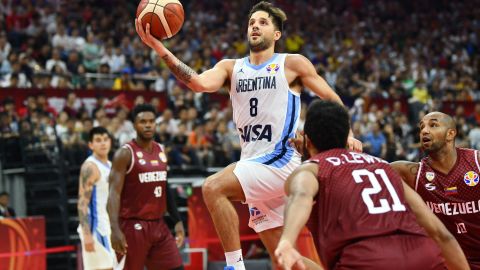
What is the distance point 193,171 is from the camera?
15.7 m

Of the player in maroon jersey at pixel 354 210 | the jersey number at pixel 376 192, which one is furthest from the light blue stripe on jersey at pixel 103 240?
the jersey number at pixel 376 192

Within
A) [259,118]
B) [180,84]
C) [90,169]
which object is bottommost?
[90,169]

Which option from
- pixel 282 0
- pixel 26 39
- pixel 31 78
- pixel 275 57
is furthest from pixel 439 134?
pixel 282 0

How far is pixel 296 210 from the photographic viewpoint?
4.33 m

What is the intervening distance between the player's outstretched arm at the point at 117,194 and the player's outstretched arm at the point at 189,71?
203cm

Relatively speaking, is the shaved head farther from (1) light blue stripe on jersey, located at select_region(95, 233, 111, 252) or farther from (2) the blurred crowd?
(2) the blurred crowd

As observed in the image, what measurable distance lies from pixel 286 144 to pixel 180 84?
12.4 metres

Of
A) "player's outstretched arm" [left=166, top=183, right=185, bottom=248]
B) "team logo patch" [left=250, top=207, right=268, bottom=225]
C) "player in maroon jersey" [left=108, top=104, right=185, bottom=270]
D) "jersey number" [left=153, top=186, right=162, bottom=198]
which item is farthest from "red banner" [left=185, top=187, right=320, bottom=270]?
"team logo patch" [left=250, top=207, right=268, bottom=225]

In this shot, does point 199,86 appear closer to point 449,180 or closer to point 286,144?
point 286,144

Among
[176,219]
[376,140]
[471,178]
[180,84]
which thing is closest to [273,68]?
[471,178]

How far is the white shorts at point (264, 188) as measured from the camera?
6828mm

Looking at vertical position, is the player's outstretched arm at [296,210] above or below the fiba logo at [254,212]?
above

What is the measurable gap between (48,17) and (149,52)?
8.73 ft

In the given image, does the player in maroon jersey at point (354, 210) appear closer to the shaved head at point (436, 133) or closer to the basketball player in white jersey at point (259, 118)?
the basketball player in white jersey at point (259, 118)
